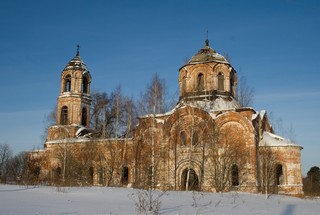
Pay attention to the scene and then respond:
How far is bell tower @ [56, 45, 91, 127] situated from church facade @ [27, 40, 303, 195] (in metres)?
2.61

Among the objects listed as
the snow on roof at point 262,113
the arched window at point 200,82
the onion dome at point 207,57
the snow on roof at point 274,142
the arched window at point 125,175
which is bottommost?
the arched window at point 125,175

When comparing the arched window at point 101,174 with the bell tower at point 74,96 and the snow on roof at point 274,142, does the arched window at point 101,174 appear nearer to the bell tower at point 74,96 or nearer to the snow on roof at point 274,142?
the bell tower at point 74,96

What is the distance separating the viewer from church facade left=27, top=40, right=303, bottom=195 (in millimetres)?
22047

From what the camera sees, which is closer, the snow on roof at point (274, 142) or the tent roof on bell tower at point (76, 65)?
the snow on roof at point (274, 142)

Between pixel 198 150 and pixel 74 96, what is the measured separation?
1226 centimetres

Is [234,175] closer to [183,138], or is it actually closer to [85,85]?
[183,138]

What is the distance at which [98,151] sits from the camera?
26016 millimetres

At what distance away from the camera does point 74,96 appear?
2998 centimetres

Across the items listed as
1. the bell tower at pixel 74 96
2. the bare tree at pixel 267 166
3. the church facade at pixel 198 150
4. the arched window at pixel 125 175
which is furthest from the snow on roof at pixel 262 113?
the bell tower at pixel 74 96

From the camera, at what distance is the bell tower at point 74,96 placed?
3005 centimetres

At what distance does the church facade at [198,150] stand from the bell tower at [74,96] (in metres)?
2.61

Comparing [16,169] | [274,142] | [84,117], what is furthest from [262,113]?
[16,169]

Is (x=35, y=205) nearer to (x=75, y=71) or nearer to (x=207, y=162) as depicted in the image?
(x=207, y=162)

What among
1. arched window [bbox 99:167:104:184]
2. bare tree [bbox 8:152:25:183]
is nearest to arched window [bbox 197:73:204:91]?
arched window [bbox 99:167:104:184]
